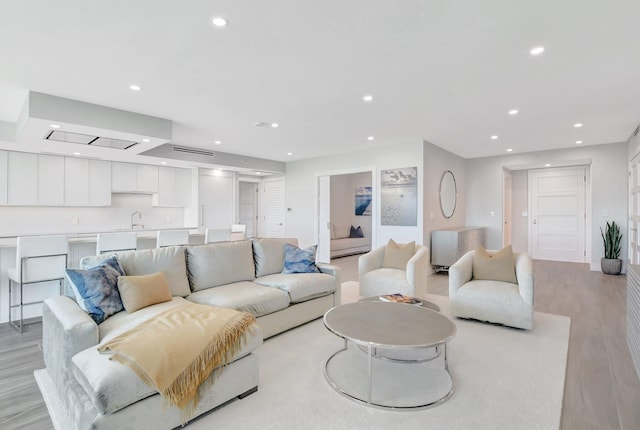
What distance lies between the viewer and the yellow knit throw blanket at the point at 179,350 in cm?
166

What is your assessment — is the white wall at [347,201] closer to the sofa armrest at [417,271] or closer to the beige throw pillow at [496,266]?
the sofa armrest at [417,271]

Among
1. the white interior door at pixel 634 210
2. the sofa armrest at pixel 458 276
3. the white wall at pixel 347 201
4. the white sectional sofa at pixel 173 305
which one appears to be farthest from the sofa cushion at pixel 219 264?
the white wall at pixel 347 201

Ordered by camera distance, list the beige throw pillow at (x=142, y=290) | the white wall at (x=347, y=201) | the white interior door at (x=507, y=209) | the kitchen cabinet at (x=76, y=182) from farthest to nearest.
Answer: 1. the white wall at (x=347, y=201)
2. the white interior door at (x=507, y=209)
3. the kitchen cabinet at (x=76, y=182)
4. the beige throw pillow at (x=142, y=290)

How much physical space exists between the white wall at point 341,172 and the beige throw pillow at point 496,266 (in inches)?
80.0

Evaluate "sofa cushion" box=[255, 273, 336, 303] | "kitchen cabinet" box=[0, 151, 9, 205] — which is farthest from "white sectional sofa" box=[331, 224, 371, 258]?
"kitchen cabinet" box=[0, 151, 9, 205]

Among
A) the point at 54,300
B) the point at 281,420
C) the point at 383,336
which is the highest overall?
the point at 54,300

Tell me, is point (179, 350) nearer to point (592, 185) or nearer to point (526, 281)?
point (526, 281)

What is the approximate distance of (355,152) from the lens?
6887 millimetres

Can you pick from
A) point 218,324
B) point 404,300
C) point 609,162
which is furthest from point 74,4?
point 609,162

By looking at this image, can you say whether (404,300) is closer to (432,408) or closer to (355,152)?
(432,408)

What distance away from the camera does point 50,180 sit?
5508 millimetres

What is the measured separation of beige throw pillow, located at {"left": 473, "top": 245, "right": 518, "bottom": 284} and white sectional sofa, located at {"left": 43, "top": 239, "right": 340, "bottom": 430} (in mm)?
1674

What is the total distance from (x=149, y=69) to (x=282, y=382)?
291cm

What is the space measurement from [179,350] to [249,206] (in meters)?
7.89
